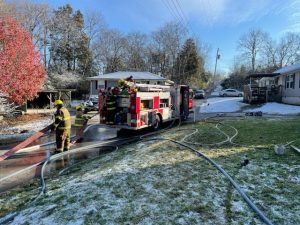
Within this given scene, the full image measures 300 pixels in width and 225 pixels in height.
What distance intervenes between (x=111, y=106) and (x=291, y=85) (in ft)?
64.5

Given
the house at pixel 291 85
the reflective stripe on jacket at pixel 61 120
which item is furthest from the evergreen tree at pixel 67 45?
the reflective stripe on jacket at pixel 61 120

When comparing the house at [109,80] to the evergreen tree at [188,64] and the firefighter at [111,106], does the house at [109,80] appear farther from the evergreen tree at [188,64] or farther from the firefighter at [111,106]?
the firefighter at [111,106]

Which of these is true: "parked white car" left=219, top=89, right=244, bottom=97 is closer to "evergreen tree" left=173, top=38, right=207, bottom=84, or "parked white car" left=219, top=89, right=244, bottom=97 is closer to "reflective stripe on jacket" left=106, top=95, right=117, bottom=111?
"evergreen tree" left=173, top=38, right=207, bottom=84

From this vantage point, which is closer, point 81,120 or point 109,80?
point 81,120

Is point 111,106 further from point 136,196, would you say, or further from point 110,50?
point 110,50

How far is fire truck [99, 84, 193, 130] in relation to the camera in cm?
1093

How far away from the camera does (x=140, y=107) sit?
11.2m

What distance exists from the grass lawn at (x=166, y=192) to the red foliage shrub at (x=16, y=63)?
10.8 metres

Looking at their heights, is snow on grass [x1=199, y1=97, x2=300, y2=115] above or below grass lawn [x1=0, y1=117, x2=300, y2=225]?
above

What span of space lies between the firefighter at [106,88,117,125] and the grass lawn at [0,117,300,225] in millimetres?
4190

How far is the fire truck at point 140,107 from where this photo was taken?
35.9 feet

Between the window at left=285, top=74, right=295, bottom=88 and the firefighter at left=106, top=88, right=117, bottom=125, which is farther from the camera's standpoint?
the window at left=285, top=74, right=295, bottom=88

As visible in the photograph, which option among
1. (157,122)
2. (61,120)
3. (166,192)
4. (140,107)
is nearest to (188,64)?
(157,122)

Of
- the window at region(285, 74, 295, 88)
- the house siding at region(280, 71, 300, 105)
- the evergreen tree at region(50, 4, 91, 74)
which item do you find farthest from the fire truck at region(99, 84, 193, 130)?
the evergreen tree at region(50, 4, 91, 74)
